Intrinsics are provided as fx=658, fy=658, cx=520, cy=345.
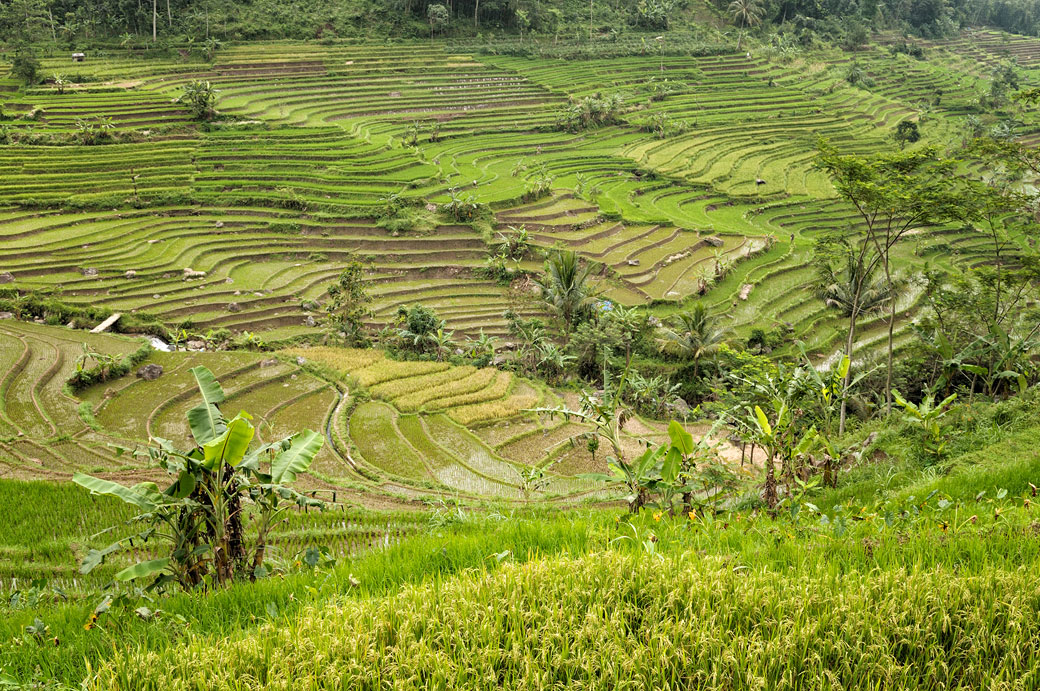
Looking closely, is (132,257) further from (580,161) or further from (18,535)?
(580,161)

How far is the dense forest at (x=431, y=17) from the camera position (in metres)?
38.0

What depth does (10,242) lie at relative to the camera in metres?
21.1

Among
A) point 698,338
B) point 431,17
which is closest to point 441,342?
point 698,338

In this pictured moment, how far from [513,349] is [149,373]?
363 inches

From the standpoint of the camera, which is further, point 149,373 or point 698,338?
point 698,338

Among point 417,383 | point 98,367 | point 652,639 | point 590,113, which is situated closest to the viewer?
point 652,639

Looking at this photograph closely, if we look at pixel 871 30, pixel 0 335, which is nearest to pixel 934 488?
pixel 0 335

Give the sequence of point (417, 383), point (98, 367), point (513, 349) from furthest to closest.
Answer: point (513, 349) → point (417, 383) → point (98, 367)

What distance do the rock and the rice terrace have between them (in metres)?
0.12

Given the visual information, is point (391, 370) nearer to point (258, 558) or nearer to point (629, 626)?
point (258, 558)

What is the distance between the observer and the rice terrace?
8.38 ft

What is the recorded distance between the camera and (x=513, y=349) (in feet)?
62.7

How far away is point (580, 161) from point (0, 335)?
24.2 m

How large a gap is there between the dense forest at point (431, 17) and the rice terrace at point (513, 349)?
0.95 feet
